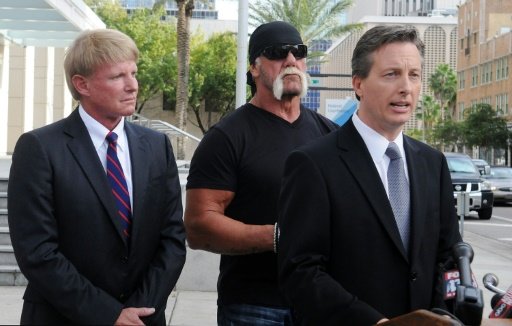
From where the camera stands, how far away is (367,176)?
3258 mm

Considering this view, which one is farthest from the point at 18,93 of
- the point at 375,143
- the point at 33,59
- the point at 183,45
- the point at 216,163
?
the point at 375,143

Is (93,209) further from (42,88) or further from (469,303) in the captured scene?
(42,88)

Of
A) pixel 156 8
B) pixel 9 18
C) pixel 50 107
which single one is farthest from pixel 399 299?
pixel 156 8

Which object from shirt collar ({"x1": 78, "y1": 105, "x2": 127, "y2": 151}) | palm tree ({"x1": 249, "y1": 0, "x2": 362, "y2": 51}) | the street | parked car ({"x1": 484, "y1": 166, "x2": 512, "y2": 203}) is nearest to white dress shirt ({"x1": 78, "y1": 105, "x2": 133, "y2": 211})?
shirt collar ({"x1": 78, "y1": 105, "x2": 127, "y2": 151})

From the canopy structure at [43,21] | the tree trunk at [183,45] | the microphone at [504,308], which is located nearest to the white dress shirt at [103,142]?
the microphone at [504,308]

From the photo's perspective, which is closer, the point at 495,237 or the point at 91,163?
the point at 91,163

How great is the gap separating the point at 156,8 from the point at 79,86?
146 ft

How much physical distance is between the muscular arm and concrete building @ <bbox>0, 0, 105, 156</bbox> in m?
23.6

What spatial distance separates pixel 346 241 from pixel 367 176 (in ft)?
0.67

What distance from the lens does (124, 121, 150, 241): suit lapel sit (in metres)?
3.84

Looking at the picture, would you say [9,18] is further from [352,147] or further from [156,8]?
[352,147]

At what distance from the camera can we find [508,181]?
4028 cm

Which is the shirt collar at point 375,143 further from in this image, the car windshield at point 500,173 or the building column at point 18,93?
the car windshield at point 500,173

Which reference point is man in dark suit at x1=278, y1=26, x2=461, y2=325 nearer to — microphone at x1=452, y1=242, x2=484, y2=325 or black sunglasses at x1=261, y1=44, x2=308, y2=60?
microphone at x1=452, y1=242, x2=484, y2=325
